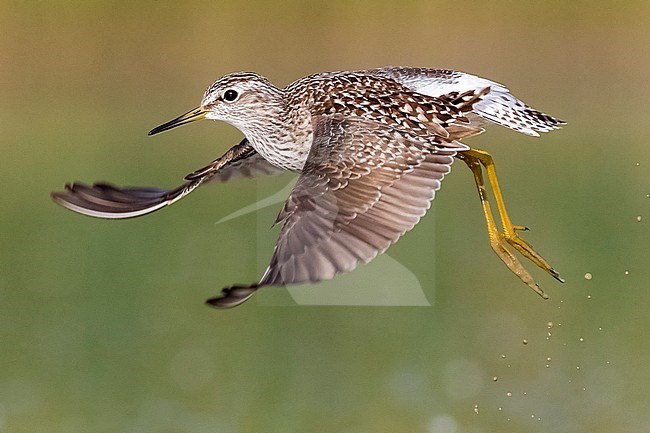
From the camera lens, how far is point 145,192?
5266 millimetres

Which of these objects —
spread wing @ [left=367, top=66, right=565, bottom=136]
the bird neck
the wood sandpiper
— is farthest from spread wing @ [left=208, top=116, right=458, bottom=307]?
spread wing @ [left=367, top=66, right=565, bottom=136]

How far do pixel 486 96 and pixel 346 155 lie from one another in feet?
2.18

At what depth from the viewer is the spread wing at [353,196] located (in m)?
4.26

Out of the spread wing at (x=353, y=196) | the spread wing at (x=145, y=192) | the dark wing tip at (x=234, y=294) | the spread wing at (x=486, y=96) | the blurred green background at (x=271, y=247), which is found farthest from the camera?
the blurred green background at (x=271, y=247)

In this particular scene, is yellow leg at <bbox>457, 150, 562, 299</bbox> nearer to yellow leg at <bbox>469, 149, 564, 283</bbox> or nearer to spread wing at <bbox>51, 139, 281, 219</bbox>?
yellow leg at <bbox>469, 149, 564, 283</bbox>

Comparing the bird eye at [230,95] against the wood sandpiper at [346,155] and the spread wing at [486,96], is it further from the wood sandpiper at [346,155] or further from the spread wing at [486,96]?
the spread wing at [486,96]

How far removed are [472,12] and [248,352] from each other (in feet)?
20.8

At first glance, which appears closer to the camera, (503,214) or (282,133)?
(282,133)

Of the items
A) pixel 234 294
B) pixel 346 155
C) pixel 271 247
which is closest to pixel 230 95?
pixel 346 155

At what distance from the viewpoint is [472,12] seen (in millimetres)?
13289

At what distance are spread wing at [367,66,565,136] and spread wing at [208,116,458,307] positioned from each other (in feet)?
1.09

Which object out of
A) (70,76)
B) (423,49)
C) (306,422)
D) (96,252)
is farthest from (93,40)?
(306,422)

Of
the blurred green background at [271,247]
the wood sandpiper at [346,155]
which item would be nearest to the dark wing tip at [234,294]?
the wood sandpiper at [346,155]

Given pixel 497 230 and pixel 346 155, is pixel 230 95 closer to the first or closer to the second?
pixel 346 155
